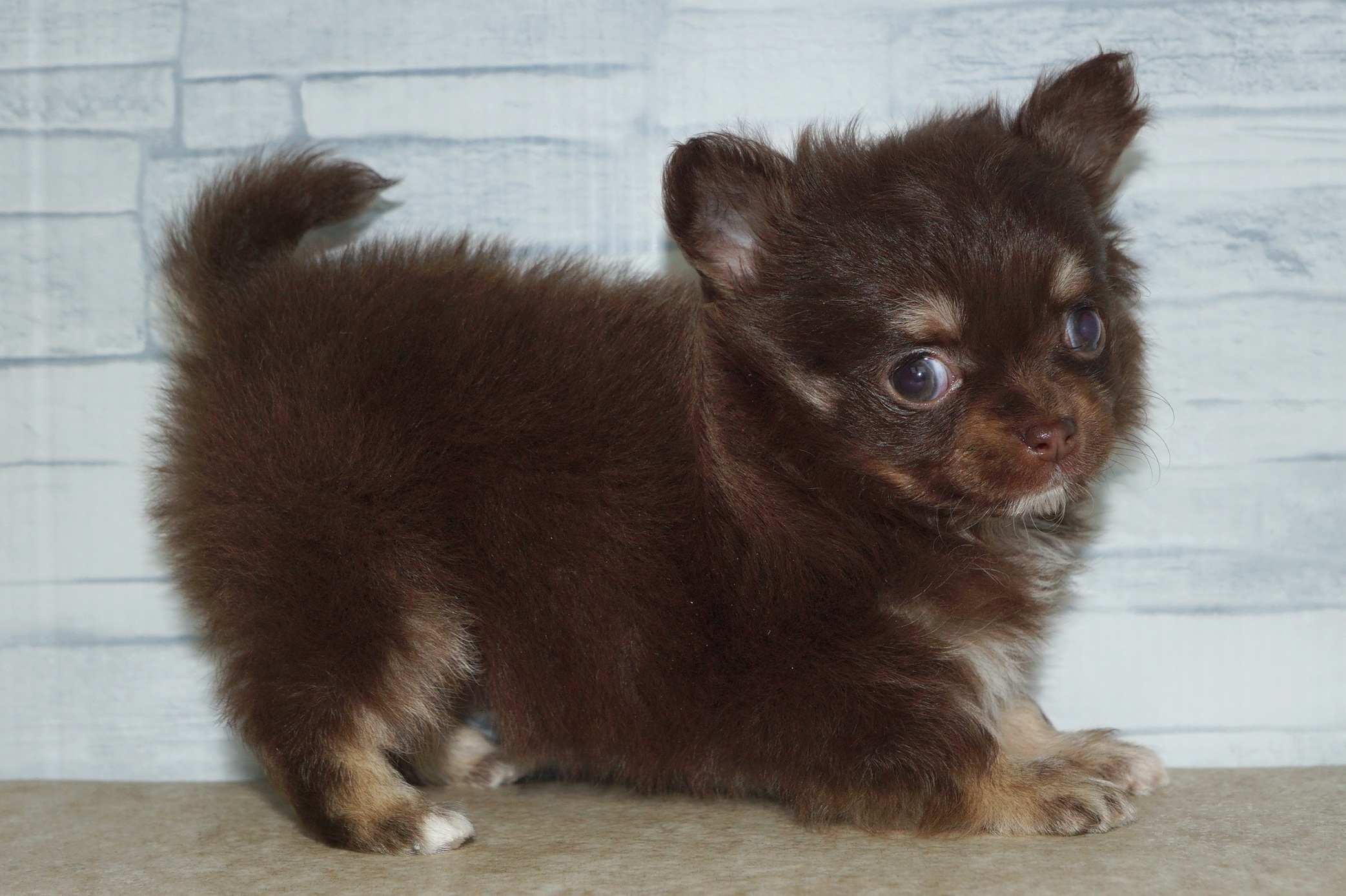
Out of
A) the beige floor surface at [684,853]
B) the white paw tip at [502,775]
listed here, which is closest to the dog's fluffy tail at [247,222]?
the beige floor surface at [684,853]

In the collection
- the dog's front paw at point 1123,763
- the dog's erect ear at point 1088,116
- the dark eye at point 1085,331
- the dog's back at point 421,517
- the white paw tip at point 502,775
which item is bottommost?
the white paw tip at point 502,775

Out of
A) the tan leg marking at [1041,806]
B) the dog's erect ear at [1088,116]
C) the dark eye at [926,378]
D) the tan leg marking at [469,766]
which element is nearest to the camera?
the dark eye at [926,378]

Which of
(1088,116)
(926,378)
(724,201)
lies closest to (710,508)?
(926,378)

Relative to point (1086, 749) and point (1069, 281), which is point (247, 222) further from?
point (1086, 749)

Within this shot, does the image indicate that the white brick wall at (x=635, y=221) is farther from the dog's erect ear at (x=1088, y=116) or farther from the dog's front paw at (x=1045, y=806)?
the dog's front paw at (x=1045, y=806)

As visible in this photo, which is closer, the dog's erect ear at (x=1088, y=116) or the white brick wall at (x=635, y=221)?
the dog's erect ear at (x=1088, y=116)

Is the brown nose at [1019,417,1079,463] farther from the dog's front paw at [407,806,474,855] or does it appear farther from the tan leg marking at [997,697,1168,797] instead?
the dog's front paw at [407,806,474,855]

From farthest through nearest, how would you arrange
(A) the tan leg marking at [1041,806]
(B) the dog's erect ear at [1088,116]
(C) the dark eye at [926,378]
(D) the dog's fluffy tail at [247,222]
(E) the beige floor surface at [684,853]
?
(D) the dog's fluffy tail at [247,222]
(B) the dog's erect ear at [1088,116]
(A) the tan leg marking at [1041,806]
(C) the dark eye at [926,378]
(E) the beige floor surface at [684,853]
